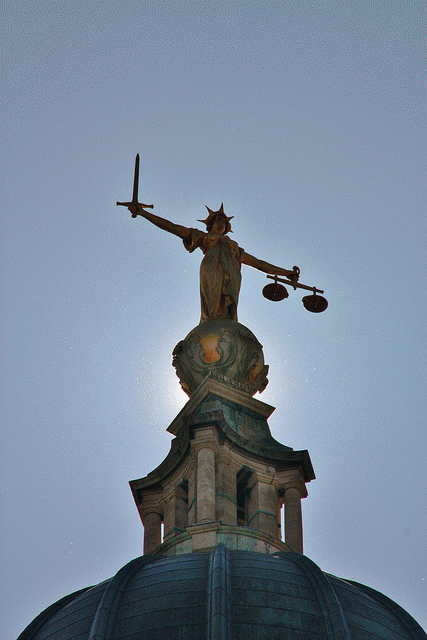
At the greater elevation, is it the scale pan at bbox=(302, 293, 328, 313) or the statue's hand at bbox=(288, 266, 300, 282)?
the statue's hand at bbox=(288, 266, 300, 282)

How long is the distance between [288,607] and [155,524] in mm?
11909

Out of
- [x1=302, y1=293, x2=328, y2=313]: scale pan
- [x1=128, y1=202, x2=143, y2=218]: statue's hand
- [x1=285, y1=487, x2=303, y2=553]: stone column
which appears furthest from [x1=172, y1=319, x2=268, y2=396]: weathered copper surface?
[x1=128, y1=202, x2=143, y2=218]: statue's hand

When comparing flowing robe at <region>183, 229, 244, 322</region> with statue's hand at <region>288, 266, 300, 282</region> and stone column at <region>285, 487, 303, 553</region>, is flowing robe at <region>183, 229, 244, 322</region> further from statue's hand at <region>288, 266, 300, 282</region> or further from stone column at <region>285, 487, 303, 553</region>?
stone column at <region>285, 487, 303, 553</region>

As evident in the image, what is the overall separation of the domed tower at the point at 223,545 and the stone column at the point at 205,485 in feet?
0.14

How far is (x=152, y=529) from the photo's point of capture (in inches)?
2601

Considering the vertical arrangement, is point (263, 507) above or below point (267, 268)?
below

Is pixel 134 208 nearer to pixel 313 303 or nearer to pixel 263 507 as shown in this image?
pixel 313 303

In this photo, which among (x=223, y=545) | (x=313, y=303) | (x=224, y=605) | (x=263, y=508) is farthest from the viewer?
(x=313, y=303)

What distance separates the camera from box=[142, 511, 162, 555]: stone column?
65812 millimetres

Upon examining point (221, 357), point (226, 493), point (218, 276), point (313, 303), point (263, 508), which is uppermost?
point (218, 276)

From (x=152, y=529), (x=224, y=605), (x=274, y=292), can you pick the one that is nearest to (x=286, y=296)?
(x=274, y=292)

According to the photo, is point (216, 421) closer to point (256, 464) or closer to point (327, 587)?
point (256, 464)

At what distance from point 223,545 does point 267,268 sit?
50.8ft

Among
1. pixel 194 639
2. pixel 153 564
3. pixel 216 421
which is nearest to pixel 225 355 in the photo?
pixel 216 421
